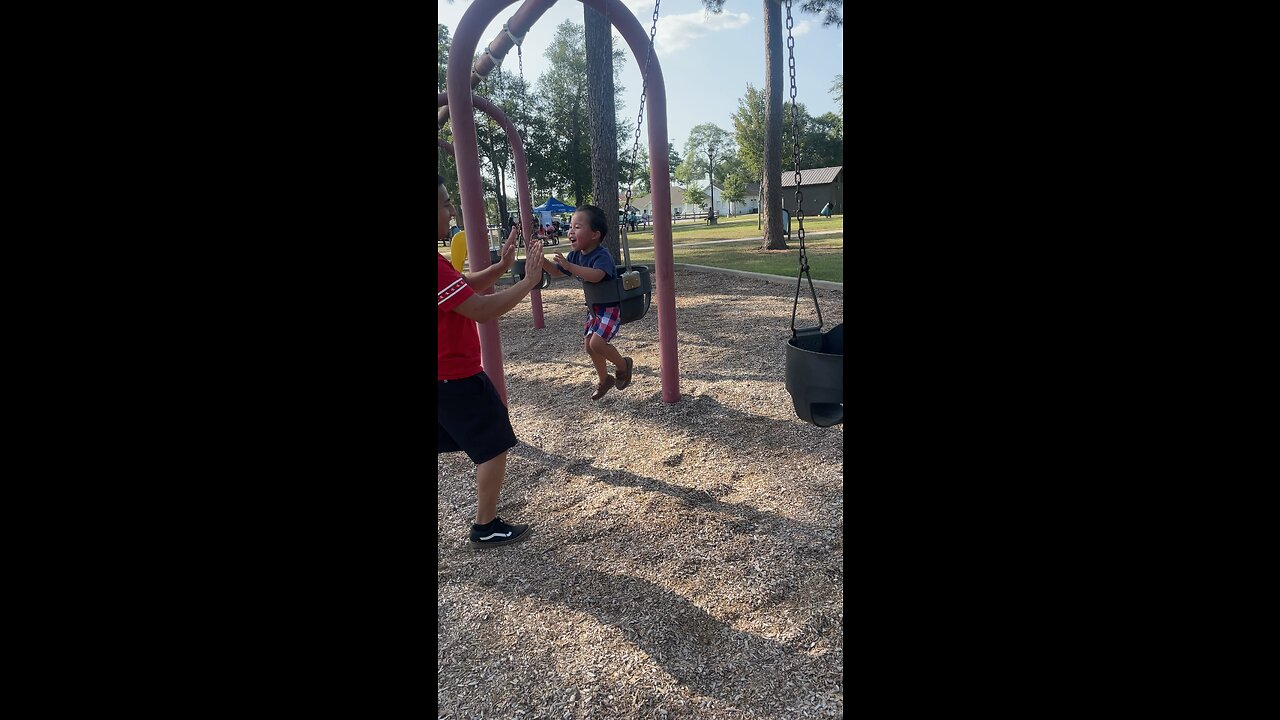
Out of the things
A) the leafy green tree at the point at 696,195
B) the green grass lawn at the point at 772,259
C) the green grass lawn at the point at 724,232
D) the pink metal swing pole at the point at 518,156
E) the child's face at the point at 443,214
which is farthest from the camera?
the leafy green tree at the point at 696,195

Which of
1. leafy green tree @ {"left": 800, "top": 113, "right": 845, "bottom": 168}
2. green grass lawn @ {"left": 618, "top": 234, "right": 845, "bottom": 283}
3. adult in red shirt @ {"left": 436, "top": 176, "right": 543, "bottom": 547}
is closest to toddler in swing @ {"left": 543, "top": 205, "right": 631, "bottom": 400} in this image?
adult in red shirt @ {"left": 436, "top": 176, "right": 543, "bottom": 547}

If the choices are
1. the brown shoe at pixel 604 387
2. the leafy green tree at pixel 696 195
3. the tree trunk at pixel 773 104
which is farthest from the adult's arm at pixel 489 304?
the leafy green tree at pixel 696 195

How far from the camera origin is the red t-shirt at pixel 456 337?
196 centimetres

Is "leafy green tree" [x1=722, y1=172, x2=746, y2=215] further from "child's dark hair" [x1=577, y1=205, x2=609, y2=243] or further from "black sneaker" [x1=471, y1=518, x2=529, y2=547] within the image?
"black sneaker" [x1=471, y1=518, x2=529, y2=547]

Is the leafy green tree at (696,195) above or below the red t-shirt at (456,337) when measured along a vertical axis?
above

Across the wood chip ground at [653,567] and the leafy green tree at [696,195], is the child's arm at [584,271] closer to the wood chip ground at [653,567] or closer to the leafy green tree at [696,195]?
the wood chip ground at [653,567]

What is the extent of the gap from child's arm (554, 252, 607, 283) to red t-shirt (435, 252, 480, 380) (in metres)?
1.43

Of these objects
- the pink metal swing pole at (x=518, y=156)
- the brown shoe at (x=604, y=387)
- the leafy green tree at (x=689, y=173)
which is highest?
the leafy green tree at (x=689, y=173)

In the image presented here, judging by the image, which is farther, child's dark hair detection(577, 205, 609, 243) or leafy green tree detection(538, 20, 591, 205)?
leafy green tree detection(538, 20, 591, 205)

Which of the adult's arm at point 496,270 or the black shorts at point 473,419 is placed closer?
the black shorts at point 473,419

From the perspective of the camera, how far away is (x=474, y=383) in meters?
2.19

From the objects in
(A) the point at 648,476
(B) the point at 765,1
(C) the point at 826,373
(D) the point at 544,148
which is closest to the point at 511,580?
(A) the point at 648,476

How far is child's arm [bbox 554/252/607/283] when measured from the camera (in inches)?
141

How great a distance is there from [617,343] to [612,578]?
3.78 meters
